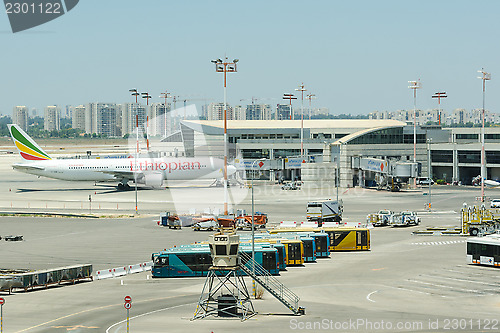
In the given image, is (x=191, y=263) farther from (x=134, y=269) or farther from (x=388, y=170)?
(x=388, y=170)

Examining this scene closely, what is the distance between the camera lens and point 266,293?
46.4m

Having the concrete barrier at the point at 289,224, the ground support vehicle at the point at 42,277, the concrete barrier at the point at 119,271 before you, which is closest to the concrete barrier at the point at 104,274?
the concrete barrier at the point at 119,271

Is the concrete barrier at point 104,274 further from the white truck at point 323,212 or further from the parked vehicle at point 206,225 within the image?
the white truck at point 323,212

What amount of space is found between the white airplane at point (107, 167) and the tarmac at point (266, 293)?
18770 millimetres

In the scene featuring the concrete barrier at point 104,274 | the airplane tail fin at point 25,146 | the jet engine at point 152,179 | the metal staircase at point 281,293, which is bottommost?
the concrete barrier at point 104,274

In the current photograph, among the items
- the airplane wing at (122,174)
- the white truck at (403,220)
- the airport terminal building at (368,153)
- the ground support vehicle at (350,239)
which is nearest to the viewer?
the ground support vehicle at (350,239)

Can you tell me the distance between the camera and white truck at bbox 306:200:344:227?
269ft

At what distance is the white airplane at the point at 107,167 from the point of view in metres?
119

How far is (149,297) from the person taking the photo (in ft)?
149

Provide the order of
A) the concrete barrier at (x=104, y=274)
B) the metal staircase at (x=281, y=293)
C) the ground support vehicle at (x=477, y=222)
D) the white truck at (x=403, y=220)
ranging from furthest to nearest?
the white truck at (x=403, y=220), the ground support vehicle at (x=477, y=222), the concrete barrier at (x=104, y=274), the metal staircase at (x=281, y=293)

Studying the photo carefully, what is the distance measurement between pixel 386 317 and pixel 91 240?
4034cm

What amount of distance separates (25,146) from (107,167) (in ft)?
47.6

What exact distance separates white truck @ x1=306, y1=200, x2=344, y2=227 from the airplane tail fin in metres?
57.8

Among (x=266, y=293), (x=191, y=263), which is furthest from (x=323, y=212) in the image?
(x=266, y=293)
